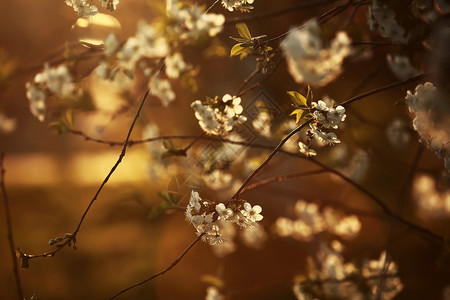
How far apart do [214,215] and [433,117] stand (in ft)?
2.01

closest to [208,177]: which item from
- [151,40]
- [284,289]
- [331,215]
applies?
[151,40]

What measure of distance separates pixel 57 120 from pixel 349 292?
1.62 m

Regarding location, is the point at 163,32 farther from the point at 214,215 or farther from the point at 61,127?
the point at 61,127

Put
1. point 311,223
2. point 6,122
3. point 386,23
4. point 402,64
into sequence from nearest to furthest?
point 386,23 → point 402,64 → point 6,122 → point 311,223

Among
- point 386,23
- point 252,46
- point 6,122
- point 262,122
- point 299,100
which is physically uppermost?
point 6,122

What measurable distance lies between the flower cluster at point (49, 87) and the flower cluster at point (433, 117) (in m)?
0.94

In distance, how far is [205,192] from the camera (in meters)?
1.35

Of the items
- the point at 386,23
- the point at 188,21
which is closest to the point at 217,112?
the point at 188,21

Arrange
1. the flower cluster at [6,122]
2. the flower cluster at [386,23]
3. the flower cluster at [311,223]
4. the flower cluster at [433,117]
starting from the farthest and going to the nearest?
the flower cluster at [311,223] < the flower cluster at [6,122] < the flower cluster at [386,23] < the flower cluster at [433,117]

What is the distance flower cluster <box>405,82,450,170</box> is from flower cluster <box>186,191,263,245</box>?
0.48m

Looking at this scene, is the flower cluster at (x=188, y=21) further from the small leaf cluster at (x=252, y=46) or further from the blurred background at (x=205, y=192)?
the blurred background at (x=205, y=192)

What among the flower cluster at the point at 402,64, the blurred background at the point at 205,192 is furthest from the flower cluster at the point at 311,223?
the flower cluster at the point at 402,64

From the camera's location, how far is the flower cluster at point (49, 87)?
1090 millimetres

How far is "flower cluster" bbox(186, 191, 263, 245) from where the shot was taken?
1.07m
